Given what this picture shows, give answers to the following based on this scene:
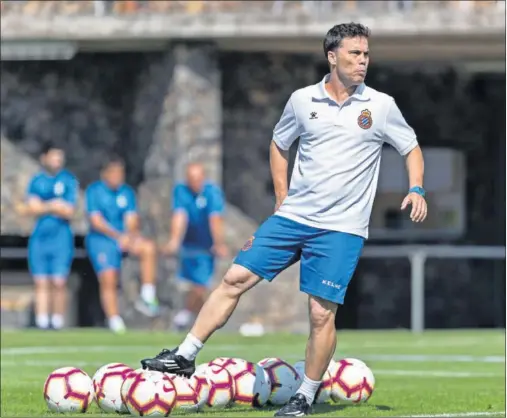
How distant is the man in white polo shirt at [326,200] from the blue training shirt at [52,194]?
11841 millimetres

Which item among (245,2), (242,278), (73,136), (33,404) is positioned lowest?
(33,404)

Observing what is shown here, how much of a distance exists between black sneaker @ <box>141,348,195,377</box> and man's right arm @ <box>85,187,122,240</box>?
11.8 meters

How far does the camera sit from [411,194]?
955 centimetres

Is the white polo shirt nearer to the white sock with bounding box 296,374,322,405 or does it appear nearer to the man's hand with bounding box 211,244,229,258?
the white sock with bounding box 296,374,322,405

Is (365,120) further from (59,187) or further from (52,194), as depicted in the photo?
(52,194)

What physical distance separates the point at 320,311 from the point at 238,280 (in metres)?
0.48

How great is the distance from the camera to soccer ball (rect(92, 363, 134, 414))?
9789 millimetres

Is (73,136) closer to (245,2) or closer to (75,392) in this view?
(245,2)

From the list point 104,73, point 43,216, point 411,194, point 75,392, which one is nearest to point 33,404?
point 75,392

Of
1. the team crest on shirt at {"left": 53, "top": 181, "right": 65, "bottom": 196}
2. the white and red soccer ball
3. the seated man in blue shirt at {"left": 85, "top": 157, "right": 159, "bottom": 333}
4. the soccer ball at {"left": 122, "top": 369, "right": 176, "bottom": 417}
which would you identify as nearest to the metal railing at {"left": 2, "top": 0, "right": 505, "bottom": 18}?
the seated man in blue shirt at {"left": 85, "top": 157, "right": 159, "bottom": 333}

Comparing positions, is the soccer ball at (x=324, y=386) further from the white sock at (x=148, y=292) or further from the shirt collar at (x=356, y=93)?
the white sock at (x=148, y=292)

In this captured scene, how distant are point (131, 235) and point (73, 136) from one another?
11.6ft

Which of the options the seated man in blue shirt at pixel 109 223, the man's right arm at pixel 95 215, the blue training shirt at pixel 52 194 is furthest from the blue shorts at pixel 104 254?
the blue training shirt at pixel 52 194

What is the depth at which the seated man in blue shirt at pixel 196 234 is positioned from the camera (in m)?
21.6
